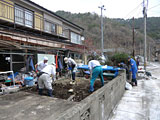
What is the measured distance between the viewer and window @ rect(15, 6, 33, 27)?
8.16 m

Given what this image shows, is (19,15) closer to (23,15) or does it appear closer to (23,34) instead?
(23,15)

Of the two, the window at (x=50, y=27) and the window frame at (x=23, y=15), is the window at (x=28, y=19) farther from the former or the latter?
the window at (x=50, y=27)

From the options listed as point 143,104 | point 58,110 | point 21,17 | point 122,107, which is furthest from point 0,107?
point 21,17

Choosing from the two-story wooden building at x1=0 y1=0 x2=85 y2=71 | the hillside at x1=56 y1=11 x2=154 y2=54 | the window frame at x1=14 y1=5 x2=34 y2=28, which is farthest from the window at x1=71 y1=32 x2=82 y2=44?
the window frame at x1=14 y1=5 x2=34 y2=28

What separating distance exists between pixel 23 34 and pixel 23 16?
2.79 m

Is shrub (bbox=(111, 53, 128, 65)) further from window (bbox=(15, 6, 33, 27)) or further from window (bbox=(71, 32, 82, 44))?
window (bbox=(15, 6, 33, 27))

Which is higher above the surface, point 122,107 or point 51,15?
point 51,15

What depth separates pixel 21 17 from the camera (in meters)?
8.52

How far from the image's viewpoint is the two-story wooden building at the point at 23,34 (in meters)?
5.68

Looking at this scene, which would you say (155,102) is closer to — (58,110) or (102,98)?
(102,98)

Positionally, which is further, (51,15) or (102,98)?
(51,15)

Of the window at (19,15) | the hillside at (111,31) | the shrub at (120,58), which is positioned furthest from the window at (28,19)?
the hillside at (111,31)

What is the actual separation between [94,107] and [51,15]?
11.6 metres

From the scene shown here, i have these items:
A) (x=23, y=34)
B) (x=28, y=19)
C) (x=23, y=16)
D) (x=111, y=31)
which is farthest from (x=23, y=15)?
(x=111, y=31)
